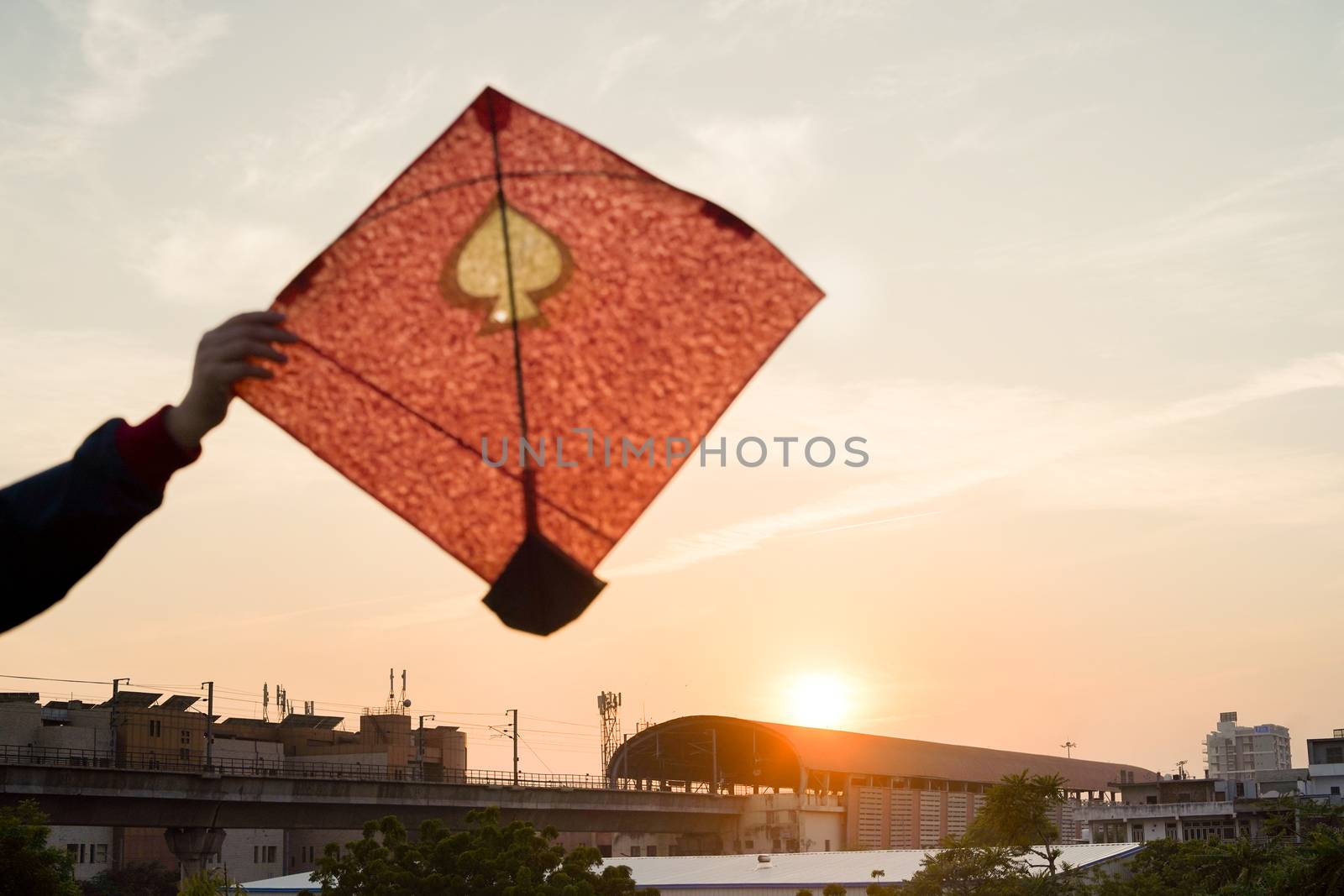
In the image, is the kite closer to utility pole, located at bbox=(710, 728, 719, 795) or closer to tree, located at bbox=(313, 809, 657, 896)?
tree, located at bbox=(313, 809, 657, 896)

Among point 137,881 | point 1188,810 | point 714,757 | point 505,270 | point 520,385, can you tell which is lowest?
point 137,881

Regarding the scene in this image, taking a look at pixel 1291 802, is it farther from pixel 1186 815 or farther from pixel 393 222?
pixel 393 222

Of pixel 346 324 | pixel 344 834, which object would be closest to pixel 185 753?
pixel 344 834

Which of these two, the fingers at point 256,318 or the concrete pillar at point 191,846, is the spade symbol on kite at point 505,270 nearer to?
the fingers at point 256,318

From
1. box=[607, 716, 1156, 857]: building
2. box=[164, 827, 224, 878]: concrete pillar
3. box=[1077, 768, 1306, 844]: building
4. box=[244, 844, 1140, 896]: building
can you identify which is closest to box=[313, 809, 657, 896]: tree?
box=[244, 844, 1140, 896]: building

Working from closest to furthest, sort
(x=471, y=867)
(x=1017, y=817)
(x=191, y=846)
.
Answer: (x=471, y=867), (x=1017, y=817), (x=191, y=846)

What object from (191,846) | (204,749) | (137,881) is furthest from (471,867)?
(204,749)

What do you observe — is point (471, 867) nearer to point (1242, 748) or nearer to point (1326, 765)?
point (1326, 765)
